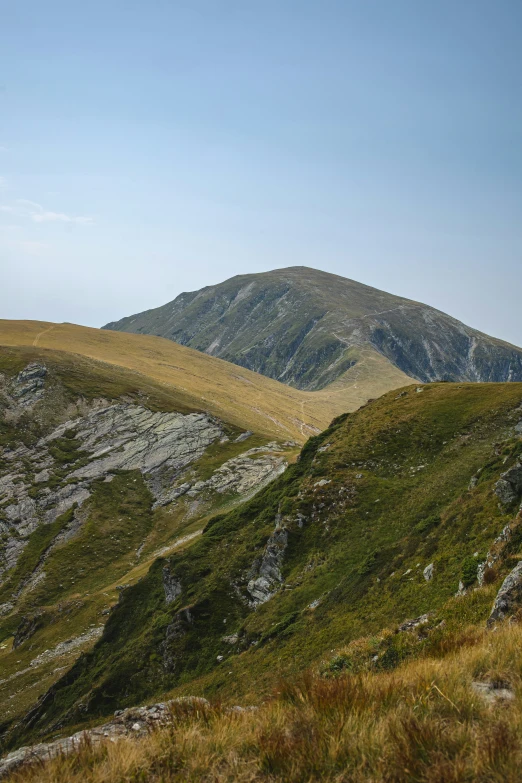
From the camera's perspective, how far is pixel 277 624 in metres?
22.5

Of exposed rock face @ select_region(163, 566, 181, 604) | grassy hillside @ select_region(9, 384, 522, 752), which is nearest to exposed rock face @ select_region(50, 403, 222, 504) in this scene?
exposed rock face @ select_region(163, 566, 181, 604)

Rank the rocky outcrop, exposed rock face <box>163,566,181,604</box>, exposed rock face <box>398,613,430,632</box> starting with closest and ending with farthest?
1. the rocky outcrop
2. exposed rock face <box>398,613,430,632</box>
3. exposed rock face <box>163,566,181,604</box>

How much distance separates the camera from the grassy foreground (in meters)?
4.39

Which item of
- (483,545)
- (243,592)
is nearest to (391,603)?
(483,545)

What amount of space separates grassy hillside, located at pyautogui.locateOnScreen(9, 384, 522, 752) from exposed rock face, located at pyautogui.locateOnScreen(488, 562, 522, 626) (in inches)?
43.3

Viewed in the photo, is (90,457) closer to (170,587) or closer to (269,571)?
(170,587)

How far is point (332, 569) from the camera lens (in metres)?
25.0

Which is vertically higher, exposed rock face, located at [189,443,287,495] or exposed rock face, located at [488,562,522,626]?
exposed rock face, located at [488,562,522,626]

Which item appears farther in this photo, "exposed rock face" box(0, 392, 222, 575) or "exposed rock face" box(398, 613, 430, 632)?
"exposed rock face" box(0, 392, 222, 575)

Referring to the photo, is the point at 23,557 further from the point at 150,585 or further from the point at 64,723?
the point at 64,723

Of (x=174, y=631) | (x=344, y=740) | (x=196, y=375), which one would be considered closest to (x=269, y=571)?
(x=174, y=631)

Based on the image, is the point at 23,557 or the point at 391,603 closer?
the point at 391,603

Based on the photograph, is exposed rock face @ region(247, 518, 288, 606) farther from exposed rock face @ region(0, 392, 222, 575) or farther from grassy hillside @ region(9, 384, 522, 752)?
exposed rock face @ region(0, 392, 222, 575)

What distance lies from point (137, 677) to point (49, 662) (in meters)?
19.8
